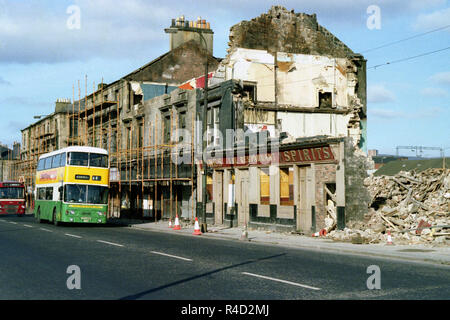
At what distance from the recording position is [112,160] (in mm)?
47312

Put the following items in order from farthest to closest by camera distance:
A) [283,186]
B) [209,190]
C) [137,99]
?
[137,99] → [209,190] → [283,186]

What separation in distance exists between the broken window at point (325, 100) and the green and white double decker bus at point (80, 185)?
597 inches

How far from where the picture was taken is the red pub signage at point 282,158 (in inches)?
925

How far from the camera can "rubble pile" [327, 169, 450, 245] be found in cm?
1959

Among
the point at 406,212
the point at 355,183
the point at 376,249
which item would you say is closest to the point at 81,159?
the point at 355,183

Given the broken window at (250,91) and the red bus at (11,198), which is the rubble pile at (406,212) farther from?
the red bus at (11,198)

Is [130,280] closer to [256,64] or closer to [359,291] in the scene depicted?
[359,291]

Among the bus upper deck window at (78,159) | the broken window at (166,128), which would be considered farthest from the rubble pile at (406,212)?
the broken window at (166,128)

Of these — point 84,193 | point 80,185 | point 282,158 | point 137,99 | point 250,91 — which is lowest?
point 84,193

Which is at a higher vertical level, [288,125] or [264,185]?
[288,125]

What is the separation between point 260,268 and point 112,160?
3668 centimetres

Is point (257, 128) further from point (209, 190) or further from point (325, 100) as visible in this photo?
point (325, 100)

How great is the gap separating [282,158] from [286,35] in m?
13.1

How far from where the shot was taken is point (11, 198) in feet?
149
